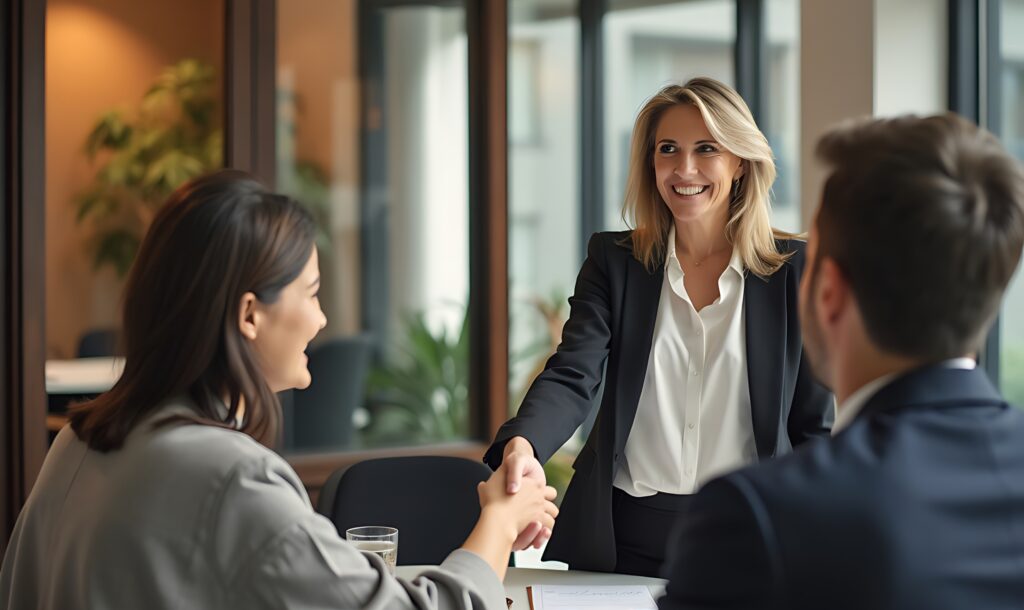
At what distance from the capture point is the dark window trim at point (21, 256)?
12.5 ft

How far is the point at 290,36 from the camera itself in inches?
173

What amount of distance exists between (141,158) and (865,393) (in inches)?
181

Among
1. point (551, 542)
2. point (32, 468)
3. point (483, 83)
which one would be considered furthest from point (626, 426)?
point (483, 83)

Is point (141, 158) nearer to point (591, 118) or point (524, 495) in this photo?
point (591, 118)

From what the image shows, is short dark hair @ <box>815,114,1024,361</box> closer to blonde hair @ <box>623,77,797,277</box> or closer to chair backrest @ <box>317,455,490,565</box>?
blonde hair @ <box>623,77,797,277</box>

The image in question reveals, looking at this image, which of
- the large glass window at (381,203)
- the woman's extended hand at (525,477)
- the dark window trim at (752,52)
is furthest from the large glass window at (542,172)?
the woman's extended hand at (525,477)

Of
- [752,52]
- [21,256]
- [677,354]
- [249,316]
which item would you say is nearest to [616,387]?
[677,354]

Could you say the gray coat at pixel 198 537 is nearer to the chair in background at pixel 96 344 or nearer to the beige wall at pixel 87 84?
the beige wall at pixel 87 84


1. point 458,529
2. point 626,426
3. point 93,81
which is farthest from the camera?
point 93,81

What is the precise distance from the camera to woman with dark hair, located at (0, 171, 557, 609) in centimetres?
135

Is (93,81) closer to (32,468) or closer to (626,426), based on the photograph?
(32,468)

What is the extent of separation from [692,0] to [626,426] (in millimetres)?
3436

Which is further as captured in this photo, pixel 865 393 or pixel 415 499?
pixel 415 499

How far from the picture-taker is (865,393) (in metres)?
1.15
